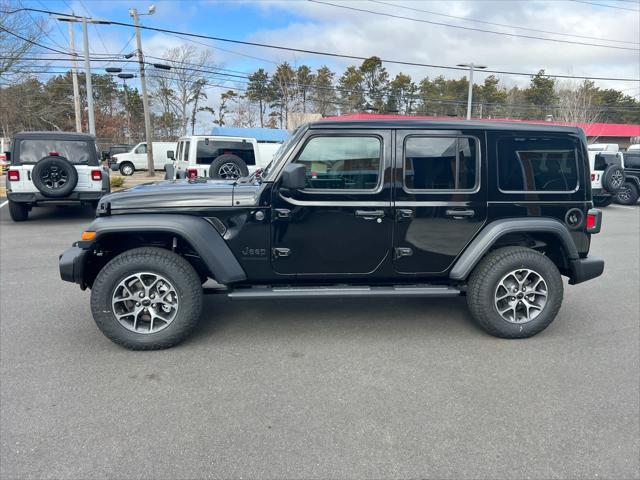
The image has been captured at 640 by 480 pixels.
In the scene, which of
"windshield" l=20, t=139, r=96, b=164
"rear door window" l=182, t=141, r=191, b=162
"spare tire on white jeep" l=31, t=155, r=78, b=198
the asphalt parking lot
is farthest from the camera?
"rear door window" l=182, t=141, r=191, b=162

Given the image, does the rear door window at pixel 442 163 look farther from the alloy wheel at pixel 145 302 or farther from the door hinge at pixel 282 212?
the alloy wheel at pixel 145 302

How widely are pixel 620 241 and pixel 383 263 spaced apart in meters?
7.31

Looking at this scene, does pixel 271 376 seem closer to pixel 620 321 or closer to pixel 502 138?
pixel 502 138

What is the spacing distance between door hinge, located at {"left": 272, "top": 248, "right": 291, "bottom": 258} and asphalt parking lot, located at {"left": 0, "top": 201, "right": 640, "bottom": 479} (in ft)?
2.48

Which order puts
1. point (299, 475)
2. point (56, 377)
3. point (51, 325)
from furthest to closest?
point (51, 325), point (56, 377), point (299, 475)

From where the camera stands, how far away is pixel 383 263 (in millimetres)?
3941

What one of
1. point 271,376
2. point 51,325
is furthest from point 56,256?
point 271,376

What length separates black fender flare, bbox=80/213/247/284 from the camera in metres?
3.58

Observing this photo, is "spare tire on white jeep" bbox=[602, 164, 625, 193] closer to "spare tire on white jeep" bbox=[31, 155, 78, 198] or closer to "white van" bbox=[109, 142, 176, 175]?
"spare tire on white jeep" bbox=[31, 155, 78, 198]

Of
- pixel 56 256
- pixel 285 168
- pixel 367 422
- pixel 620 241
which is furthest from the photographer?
pixel 620 241

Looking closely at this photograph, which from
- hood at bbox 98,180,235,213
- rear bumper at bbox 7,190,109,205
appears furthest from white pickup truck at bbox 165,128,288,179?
hood at bbox 98,180,235,213

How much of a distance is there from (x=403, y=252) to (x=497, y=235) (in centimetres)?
79

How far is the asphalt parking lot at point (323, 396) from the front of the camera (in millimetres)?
2449

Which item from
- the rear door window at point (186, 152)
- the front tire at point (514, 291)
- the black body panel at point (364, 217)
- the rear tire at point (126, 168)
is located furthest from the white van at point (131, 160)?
the front tire at point (514, 291)
